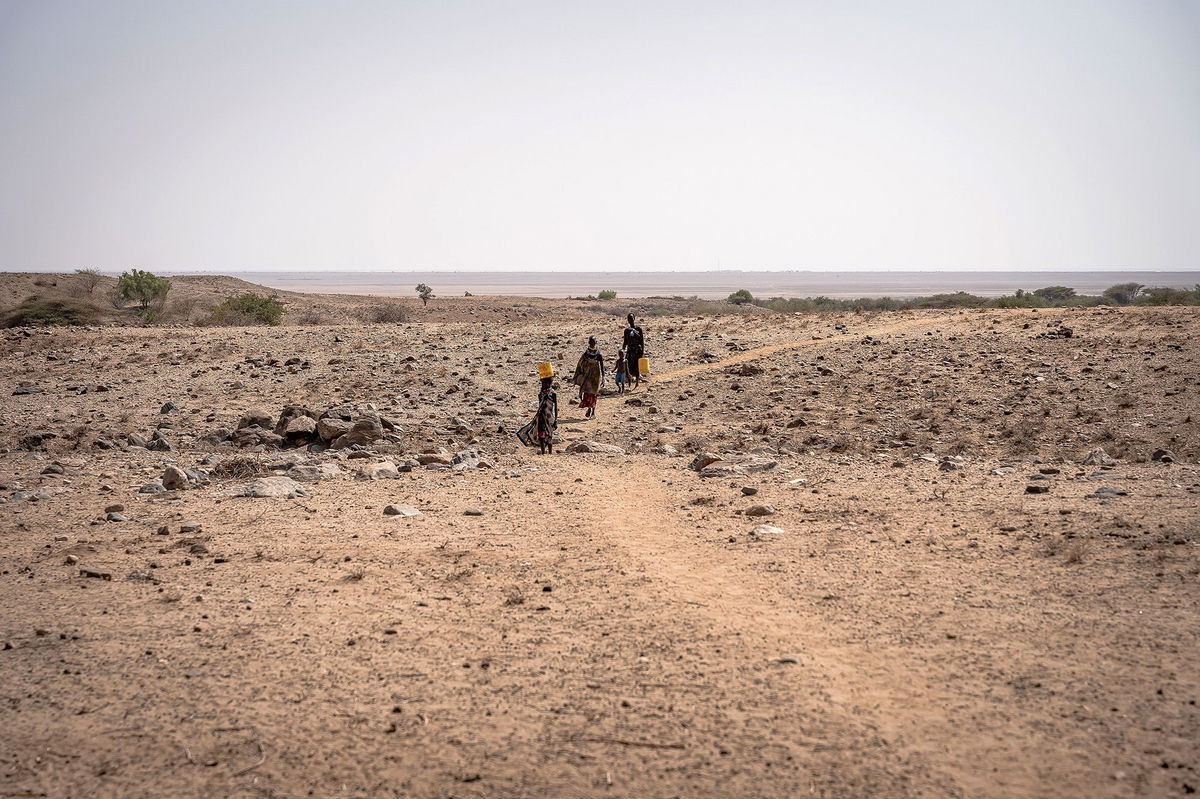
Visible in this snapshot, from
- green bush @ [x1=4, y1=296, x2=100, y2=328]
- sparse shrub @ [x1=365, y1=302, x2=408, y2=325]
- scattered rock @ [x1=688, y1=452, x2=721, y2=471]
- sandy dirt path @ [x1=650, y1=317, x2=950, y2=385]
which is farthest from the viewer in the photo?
green bush @ [x1=4, y1=296, x2=100, y2=328]

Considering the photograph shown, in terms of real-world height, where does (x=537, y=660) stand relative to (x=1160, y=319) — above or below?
below

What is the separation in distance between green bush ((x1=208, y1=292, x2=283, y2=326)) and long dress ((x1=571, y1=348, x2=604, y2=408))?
21151mm

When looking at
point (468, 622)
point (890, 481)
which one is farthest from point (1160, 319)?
point (468, 622)

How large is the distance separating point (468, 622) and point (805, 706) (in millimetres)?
2728

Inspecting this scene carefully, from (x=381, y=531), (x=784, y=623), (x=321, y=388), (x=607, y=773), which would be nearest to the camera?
(x=607, y=773)

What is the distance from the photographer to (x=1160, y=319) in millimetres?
20297

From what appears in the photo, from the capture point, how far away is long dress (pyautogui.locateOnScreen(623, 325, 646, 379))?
19.6 m

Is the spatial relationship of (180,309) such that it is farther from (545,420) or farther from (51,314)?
(545,420)

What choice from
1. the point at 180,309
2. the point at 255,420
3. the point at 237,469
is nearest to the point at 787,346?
the point at 255,420

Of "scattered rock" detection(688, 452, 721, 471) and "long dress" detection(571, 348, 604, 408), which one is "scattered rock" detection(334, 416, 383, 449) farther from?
"scattered rock" detection(688, 452, 721, 471)

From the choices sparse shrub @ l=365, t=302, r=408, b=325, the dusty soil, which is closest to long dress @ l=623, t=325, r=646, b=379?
the dusty soil

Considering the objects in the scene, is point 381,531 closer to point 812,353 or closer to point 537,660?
point 537,660

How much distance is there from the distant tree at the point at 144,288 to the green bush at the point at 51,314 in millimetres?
4586

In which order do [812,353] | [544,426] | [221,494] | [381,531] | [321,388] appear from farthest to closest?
[812,353], [321,388], [544,426], [221,494], [381,531]
